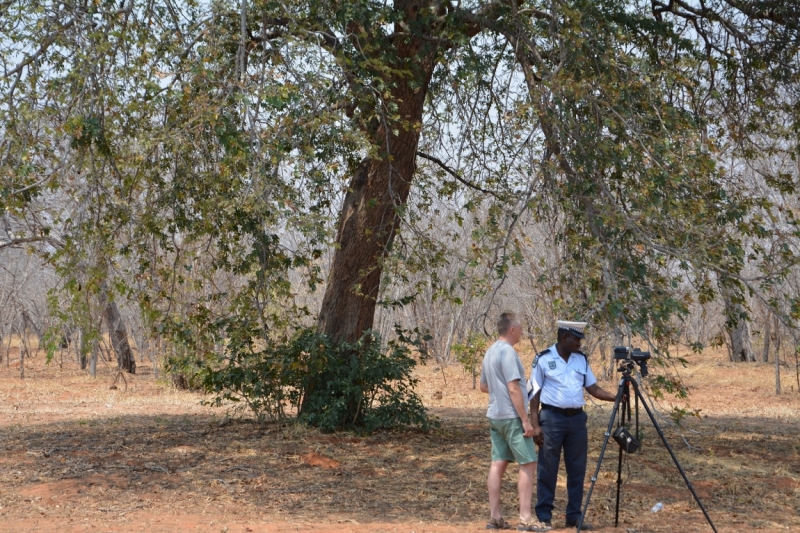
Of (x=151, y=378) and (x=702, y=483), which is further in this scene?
(x=151, y=378)

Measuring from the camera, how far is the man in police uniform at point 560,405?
6180mm

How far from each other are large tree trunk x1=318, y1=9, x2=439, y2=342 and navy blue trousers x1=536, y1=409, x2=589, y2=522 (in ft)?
14.2

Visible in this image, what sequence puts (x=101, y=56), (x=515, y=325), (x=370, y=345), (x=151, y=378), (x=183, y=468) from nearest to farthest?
(x=515, y=325) < (x=101, y=56) < (x=183, y=468) < (x=370, y=345) < (x=151, y=378)

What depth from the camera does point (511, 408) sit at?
6109 millimetres

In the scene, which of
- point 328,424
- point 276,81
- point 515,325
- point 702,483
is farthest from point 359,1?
point 702,483

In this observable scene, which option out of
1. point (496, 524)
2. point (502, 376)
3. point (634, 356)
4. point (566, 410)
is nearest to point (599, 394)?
point (566, 410)

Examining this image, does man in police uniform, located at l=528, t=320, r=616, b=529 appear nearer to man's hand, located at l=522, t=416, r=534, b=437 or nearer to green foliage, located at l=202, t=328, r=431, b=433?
man's hand, located at l=522, t=416, r=534, b=437

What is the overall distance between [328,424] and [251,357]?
124cm

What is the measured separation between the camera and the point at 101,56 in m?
8.23

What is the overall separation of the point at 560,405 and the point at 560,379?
0.59ft

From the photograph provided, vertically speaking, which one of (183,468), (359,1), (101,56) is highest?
(359,1)

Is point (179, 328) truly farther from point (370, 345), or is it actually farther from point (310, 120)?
point (310, 120)

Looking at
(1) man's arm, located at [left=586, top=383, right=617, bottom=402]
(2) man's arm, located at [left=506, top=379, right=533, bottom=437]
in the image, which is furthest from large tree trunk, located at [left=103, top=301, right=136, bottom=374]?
(1) man's arm, located at [left=586, top=383, right=617, bottom=402]

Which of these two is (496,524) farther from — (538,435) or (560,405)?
(560,405)
